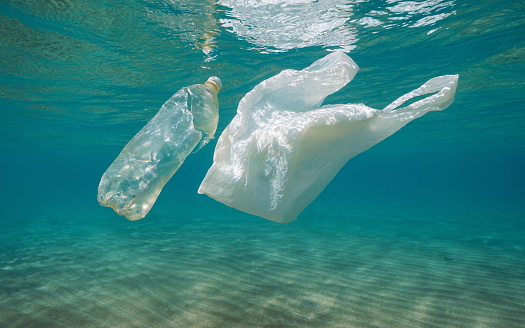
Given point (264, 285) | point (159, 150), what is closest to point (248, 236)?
point (264, 285)

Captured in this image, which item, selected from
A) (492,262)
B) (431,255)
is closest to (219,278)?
(431,255)


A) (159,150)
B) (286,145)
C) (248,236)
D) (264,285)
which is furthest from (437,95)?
(248,236)

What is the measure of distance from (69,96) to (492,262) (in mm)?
21077

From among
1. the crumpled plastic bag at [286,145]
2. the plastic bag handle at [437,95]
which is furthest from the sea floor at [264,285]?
the plastic bag handle at [437,95]

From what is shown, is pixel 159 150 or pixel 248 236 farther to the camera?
pixel 248 236

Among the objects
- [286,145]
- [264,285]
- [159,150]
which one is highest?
[159,150]

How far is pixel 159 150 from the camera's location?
3.21 m

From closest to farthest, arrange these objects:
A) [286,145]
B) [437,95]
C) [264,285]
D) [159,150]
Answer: [286,145], [437,95], [159,150], [264,285]

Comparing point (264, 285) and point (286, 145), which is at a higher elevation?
point (286, 145)

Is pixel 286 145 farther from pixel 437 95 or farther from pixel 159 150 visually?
pixel 159 150

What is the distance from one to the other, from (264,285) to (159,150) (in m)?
3.50

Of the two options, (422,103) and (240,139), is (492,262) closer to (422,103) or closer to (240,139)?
(422,103)

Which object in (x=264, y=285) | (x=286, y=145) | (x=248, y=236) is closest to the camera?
(x=286, y=145)

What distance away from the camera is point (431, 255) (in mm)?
8086
